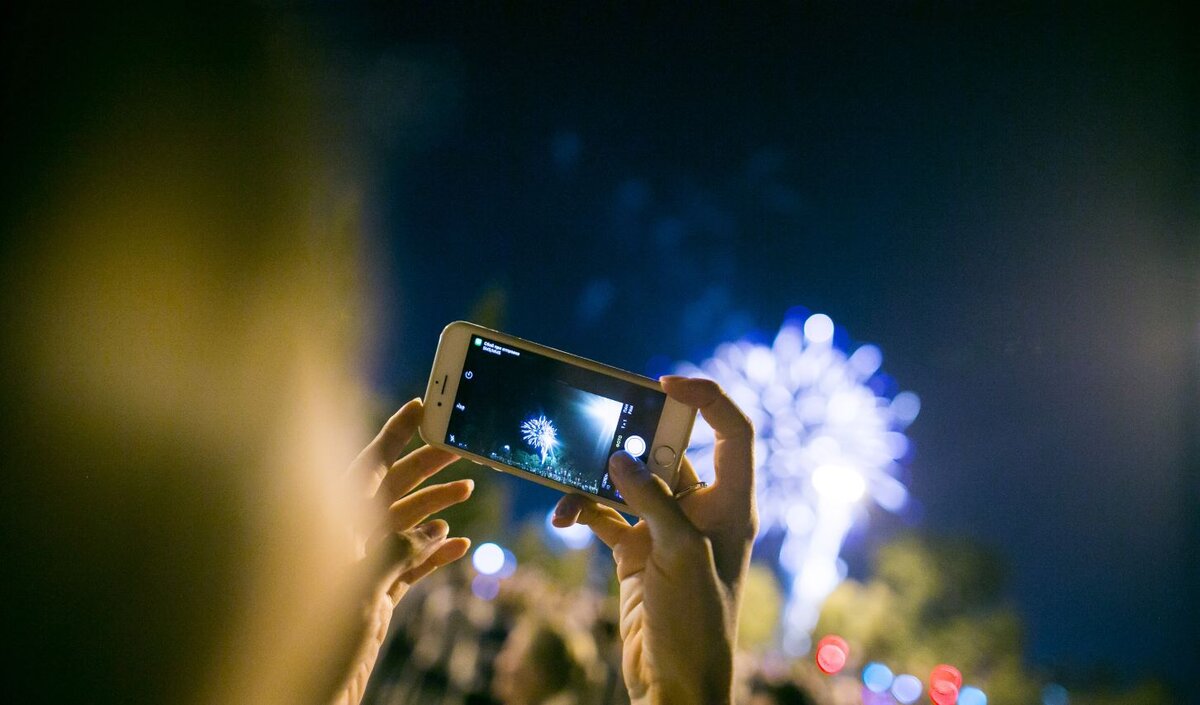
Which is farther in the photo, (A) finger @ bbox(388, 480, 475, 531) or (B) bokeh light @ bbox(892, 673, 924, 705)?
(B) bokeh light @ bbox(892, 673, 924, 705)

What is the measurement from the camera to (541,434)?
5.35 feet

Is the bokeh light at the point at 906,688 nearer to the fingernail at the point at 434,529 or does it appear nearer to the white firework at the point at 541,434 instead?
the white firework at the point at 541,434

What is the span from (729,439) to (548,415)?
0.49m

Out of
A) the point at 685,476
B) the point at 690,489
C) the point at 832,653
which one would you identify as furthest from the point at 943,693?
the point at 690,489

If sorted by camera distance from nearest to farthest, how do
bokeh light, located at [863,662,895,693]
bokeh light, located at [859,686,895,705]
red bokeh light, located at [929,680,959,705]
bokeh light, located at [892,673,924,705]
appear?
bokeh light, located at [859,686,895,705], bokeh light, located at [892,673,924,705], bokeh light, located at [863,662,895,693], red bokeh light, located at [929,680,959,705]

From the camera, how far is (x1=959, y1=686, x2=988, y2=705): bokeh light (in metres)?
12.9

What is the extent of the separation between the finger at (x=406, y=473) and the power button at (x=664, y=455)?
0.48m

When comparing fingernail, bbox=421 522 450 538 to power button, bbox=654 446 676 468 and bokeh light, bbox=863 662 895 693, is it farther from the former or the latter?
bokeh light, bbox=863 662 895 693

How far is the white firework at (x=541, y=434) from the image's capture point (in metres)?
1.62

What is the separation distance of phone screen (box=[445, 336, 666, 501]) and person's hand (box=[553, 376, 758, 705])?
17cm

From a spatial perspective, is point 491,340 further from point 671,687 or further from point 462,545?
point 671,687

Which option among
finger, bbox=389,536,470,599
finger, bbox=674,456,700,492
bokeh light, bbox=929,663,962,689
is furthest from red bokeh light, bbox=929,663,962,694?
finger, bbox=389,536,470,599

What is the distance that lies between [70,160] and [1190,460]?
6.18 m

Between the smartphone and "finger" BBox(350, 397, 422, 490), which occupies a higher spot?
the smartphone
